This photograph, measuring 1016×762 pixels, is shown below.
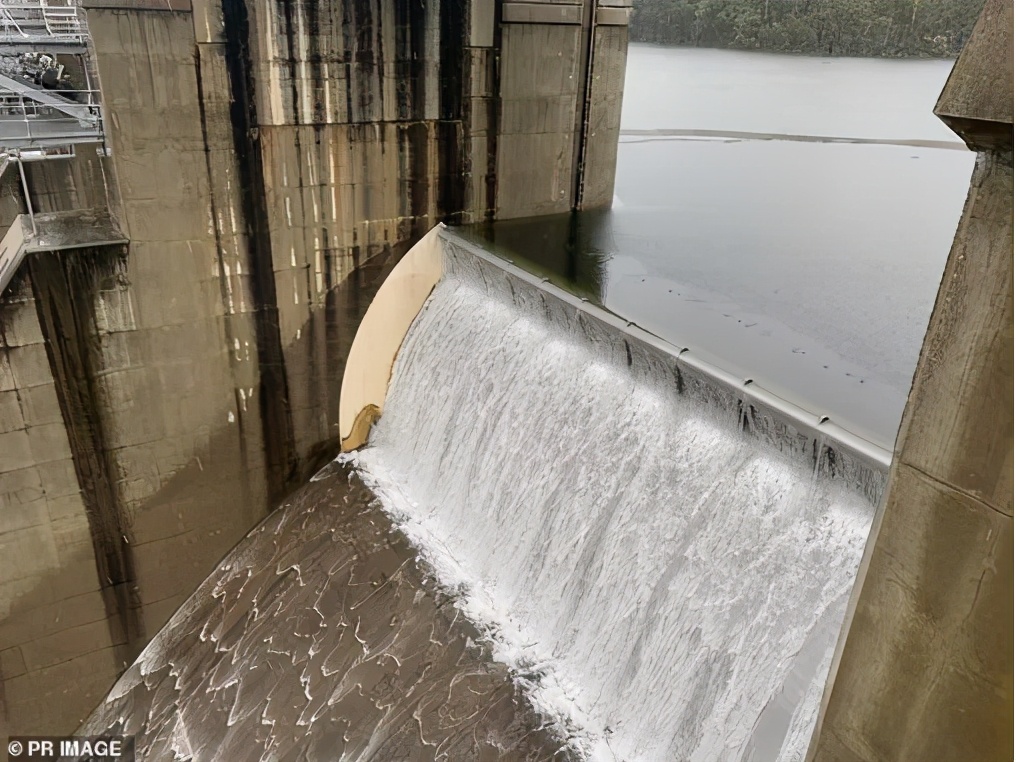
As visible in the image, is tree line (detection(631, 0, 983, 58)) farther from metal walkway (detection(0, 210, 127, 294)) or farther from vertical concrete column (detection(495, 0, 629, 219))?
metal walkway (detection(0, 210, 127, 294))

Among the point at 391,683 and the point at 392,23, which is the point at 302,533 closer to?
the point at 391,683

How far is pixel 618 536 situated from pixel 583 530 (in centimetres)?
30

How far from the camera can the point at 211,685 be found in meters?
5.88

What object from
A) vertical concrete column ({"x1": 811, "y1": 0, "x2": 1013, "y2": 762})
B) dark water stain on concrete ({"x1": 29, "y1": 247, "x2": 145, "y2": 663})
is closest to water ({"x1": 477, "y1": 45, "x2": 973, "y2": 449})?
vertical concrete column ({"x1": 811, "y1": 0, "x2": 1013, "y2": 762})

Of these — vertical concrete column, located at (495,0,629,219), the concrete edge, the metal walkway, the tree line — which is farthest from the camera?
the tree line

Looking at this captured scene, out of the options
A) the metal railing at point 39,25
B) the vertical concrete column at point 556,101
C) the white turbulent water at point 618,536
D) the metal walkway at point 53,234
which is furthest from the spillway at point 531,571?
the metal railing at point 39,25

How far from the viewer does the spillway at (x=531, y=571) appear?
4.01 m

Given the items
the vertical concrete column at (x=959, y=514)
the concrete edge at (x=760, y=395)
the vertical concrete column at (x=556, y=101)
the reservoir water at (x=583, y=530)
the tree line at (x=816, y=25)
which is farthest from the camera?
the tree line at (x=816, y=25)

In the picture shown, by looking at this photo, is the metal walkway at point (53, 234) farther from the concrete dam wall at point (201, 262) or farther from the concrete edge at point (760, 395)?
the concrete edge at point (760, 395)

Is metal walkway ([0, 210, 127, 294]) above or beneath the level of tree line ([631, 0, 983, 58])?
beneath

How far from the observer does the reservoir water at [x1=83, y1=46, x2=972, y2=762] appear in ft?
13.5

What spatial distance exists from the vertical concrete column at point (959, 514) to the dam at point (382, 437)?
11.3 inches

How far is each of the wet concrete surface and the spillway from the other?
0.06ft

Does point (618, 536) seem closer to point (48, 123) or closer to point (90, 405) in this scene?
point (90, 405)
